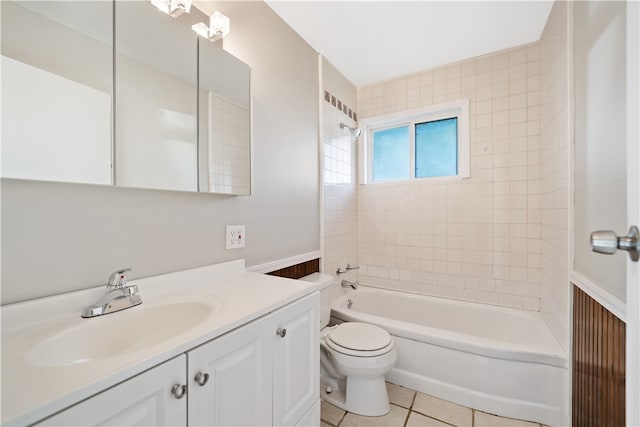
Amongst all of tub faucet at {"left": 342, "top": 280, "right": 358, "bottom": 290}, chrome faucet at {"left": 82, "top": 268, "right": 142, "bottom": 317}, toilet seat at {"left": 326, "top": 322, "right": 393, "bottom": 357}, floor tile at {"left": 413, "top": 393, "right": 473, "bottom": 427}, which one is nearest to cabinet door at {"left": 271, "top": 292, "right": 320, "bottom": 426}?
toilet seat at {"left": 326, "top": 322, "right": 393, "bottom": 357}

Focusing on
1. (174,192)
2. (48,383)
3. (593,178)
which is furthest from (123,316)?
(593,178)

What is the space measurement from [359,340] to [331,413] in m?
0.45

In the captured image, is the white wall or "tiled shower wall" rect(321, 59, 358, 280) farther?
"tiled shower wall" rect(321, 59, 358, 280)

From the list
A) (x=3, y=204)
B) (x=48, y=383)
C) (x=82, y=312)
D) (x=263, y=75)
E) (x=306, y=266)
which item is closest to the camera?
(x=48, y=383)

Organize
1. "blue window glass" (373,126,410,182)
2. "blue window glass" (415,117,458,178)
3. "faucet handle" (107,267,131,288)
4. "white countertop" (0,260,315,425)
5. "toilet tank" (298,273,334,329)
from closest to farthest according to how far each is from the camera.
Answer: 1. "white countertop" (0,260,315,425)
2. "faucet handle" (107,267,131,288)
3. "toilet tank" (298,273,334,329)
4. "blue window glass" (415,117,458,178)
5. "blue window glass" (373,126,410,182)

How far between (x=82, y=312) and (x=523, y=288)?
8.84ft

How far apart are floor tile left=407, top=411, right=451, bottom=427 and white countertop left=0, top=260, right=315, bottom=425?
106 centimetres

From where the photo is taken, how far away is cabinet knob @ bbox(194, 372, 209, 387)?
2.27ft

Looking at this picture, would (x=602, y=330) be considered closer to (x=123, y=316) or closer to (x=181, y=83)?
(x=123, y=316)

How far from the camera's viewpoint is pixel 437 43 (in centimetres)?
199

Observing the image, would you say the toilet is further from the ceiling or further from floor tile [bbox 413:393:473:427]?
the ceiling

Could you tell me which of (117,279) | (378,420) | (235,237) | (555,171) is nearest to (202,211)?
(235,237)

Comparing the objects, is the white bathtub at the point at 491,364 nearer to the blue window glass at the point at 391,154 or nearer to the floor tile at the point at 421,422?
the floor tile at the point at 421,422

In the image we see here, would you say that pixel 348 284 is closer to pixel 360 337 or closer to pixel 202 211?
pixel 360 337
